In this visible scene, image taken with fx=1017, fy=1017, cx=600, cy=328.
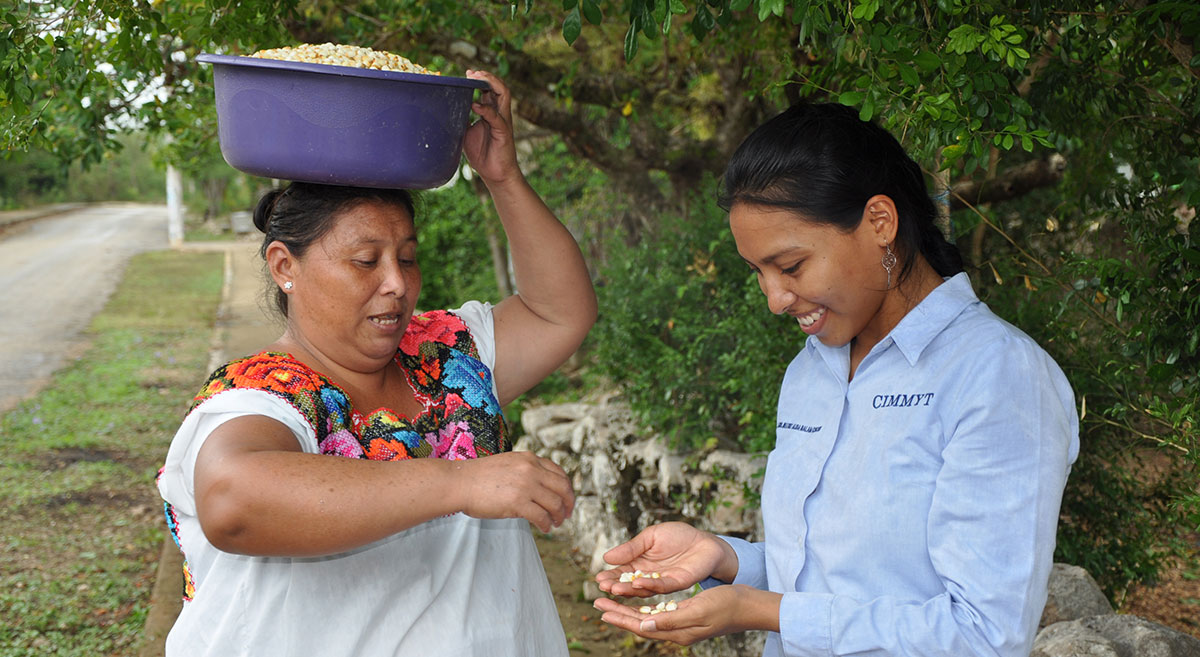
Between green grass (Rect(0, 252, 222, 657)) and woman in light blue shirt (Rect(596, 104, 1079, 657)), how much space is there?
13.3ft

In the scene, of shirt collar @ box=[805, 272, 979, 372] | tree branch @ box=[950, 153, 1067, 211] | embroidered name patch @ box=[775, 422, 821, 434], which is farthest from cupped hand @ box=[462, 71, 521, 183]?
tree branch @ box=[950, 153, 1067, 211]

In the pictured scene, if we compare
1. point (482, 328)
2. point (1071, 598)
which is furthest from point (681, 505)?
point (482, 328)

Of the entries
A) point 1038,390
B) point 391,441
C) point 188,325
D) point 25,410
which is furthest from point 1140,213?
point 188,325

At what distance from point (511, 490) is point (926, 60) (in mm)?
1182

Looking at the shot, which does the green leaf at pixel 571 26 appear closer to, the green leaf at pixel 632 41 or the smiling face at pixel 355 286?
the green leaf at pixel 632 41

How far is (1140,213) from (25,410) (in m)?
9.25

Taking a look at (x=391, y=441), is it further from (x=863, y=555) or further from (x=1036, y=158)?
(x=1036, y=158)

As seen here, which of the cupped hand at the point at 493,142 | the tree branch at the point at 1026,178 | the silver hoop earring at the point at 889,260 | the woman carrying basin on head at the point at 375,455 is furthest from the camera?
the tree branch at the point at 1026,178

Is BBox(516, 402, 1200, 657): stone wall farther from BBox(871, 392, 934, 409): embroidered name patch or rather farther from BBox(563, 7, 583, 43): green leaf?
BBox(563, 7, 583, 43): green leaf

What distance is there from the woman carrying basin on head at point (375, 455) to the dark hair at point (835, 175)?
0.65 m

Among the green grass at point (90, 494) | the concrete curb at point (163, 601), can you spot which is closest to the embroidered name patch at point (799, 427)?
the concrete curb at point (163, 601)

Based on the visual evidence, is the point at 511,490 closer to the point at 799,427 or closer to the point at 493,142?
the point at 799,427

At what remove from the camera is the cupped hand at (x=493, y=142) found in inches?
93.5

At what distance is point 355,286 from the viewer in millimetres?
2078
